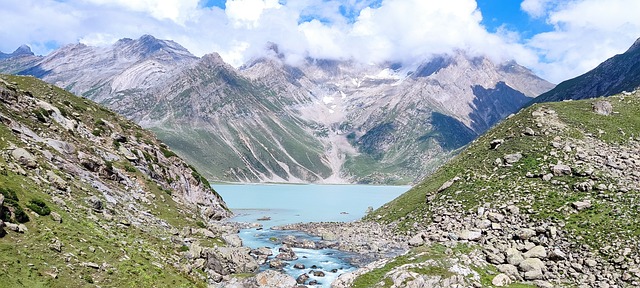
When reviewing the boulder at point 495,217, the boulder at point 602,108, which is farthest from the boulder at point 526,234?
the boulder at point 602,108

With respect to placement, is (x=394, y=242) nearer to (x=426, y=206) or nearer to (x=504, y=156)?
(x=426, y=206)

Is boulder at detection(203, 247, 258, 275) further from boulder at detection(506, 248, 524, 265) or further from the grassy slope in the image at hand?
boulder at detection(506, 248, 524, 265)

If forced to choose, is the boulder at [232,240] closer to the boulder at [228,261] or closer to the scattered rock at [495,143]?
the boulder at [228,261]

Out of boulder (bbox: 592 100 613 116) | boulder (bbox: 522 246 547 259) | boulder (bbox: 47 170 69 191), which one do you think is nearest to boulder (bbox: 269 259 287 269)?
boulder (bbox: 47 170 69 191)

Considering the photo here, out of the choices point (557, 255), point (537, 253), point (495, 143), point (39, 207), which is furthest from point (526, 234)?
point (39, 207)

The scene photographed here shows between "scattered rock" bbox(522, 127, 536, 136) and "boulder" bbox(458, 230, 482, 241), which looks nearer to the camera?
"boulder" bbox(458, 230, 482, 241)

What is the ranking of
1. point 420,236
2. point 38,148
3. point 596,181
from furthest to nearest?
1. point 420,236
2. point 596,181
3. point 38,148

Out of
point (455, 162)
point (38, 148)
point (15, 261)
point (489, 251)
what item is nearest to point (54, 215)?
point (15, 261)
